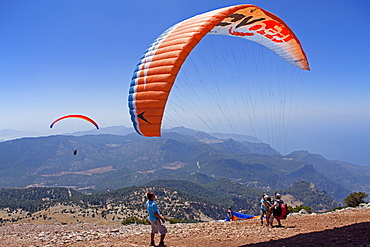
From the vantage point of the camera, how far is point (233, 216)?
18844 mm

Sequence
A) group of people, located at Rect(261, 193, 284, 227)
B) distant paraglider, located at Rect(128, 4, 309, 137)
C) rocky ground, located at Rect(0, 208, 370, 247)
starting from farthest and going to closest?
group of people, located at Rect(261, 193, 284, 227) → distant paraglider, located at Rect(128, 4, 309, 137) → rocky ground, located at Rect(0, 208, 370, 247)

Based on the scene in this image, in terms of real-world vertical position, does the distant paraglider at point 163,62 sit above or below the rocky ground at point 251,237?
above

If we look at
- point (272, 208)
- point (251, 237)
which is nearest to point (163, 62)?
point (251, 237)

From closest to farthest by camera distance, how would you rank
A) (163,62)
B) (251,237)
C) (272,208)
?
(163,62) < (251,237) < (272,208)

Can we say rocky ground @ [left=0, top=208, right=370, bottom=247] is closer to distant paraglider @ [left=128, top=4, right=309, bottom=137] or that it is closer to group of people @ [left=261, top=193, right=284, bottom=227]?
group of people @ [left=261, top=193, right=284, bottom=227]

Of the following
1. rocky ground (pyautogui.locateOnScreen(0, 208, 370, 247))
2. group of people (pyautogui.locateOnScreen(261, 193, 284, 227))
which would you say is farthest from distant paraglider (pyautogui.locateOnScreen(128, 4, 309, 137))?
group of people (pyautogui.locateOnScreen(261, 193, 284, 227))

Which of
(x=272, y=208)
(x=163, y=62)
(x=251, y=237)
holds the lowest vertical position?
(x=251, y=237)

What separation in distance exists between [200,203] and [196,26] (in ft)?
380

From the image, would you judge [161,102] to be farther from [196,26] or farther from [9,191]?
[9,191]

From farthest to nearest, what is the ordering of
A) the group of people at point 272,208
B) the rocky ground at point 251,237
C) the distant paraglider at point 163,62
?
the group of people at point 272,208 < the distant paraglider at point 163,62 < the rocky ground at point 251,237

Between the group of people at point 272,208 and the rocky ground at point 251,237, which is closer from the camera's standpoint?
the rocky ground at point 251,237

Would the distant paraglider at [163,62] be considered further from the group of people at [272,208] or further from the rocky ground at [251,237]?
the group of people at [272,208]

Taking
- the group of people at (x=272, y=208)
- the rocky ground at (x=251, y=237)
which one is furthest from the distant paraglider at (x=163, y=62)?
the group of people at (x=272, y=208)

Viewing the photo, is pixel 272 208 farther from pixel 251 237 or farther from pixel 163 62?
pixel 163 62
